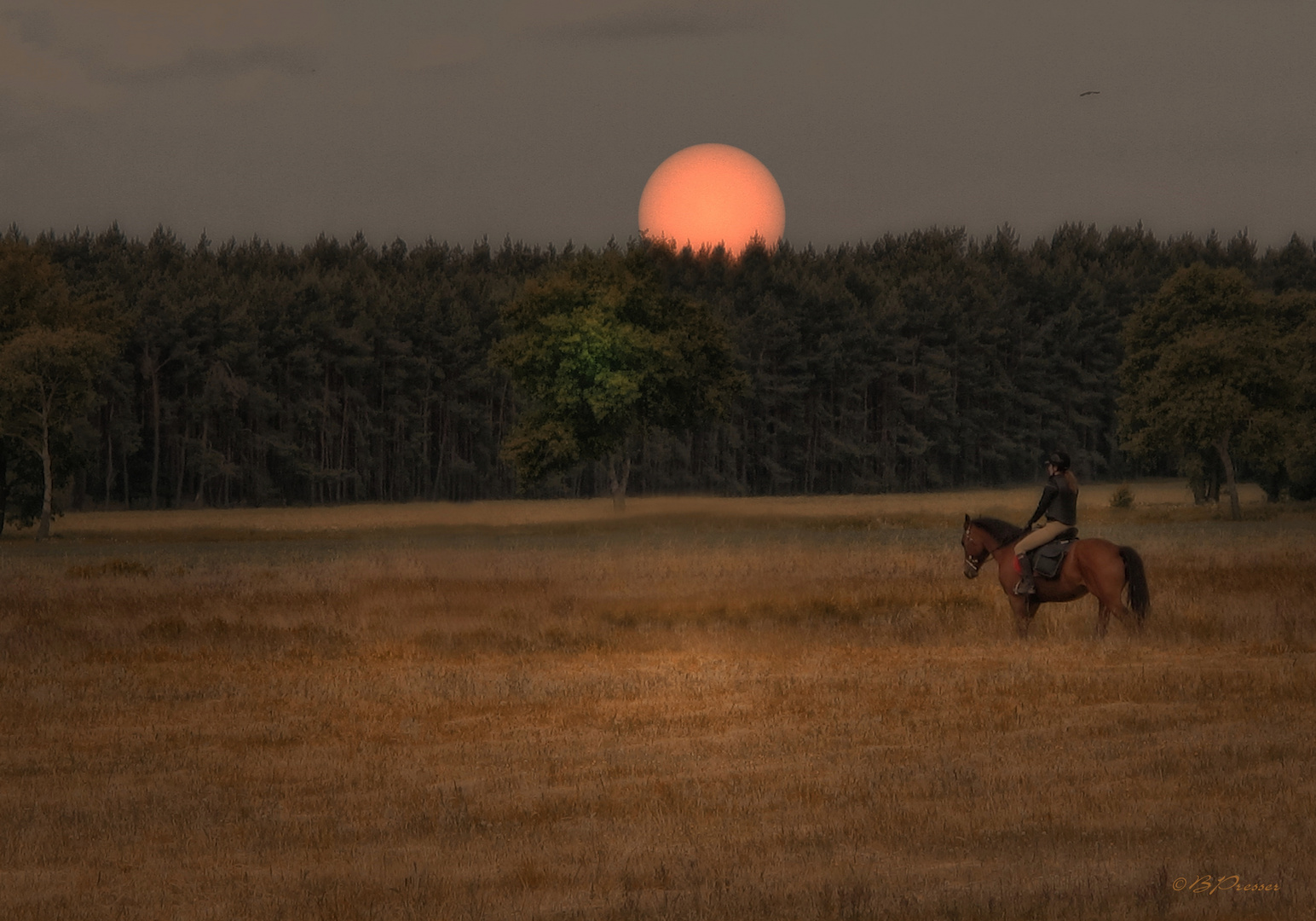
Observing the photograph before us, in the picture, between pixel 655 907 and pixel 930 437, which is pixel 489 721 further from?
pixel 930 437

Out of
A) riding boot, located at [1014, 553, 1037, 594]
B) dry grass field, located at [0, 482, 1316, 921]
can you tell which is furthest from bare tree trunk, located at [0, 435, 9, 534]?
riding boot, located at [1014, 553, 1037, 594]

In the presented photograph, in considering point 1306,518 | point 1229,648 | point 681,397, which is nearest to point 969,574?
point 1229,648

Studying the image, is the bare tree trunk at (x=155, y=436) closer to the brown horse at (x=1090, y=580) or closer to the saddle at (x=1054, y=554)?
the brown horse at (x=1090, y=580)

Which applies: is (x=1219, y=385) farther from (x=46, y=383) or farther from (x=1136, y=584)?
(x=1136, y=584)

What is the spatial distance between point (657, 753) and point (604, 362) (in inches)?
2532

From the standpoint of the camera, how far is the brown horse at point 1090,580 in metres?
22.5

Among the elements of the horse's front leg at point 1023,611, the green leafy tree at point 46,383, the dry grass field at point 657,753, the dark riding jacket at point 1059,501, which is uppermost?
the green leafy tree at point 46,383

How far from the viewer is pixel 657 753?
14.4 metres

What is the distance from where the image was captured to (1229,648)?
21.8 meters

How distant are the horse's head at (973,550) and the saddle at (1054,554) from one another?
1.63 meters

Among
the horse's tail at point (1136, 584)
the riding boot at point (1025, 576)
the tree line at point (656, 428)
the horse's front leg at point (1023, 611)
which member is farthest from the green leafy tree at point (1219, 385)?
the horse's tail at point (1136, 584)

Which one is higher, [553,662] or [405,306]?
[405,306]

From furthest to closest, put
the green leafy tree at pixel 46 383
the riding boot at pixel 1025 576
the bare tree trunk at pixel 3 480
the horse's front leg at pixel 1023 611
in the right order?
the bare tree trunk at pixel 3 480, the green leafy tree at pixel 46 383, the horse's front leg at pixel 1023 611, the riding boot at pixel 1025 576

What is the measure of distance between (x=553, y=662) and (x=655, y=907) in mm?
13140
